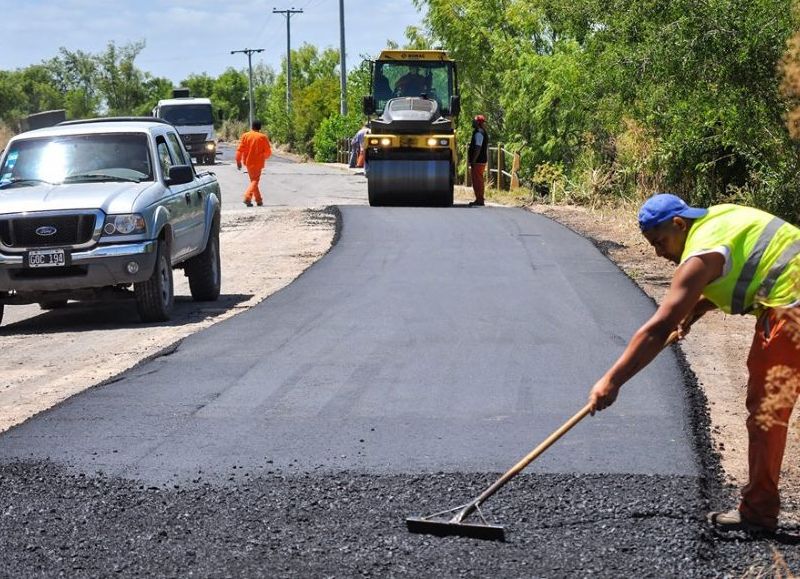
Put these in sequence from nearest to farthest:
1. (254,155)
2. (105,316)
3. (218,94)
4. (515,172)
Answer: (105,316)
(254,155)
(515,172)
(218,94)

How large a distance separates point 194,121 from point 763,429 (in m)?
47.3

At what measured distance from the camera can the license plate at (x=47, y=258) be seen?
38.2 ft

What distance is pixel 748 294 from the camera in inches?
203

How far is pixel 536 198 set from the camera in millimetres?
28844

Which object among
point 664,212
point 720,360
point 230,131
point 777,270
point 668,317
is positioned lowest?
point 230,131

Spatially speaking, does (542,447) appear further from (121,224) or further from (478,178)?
(478,178)

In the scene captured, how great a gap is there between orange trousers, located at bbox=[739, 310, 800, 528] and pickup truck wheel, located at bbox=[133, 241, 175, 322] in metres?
7.62

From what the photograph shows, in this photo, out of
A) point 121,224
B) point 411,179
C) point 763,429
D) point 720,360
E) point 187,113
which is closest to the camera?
point 763,429

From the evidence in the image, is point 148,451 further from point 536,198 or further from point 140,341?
point 536,198

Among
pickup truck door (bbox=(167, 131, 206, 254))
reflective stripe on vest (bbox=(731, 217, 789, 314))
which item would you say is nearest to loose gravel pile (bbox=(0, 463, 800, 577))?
reflective stripe on vest (bbox=(731, 217, 789, 314))

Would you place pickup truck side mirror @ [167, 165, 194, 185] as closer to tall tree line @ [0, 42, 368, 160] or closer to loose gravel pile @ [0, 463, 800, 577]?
loose gravel pile @ [0, 463, 800, 577]

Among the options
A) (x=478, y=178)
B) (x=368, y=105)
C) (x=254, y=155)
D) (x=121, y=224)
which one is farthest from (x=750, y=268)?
(x=254, y=155)

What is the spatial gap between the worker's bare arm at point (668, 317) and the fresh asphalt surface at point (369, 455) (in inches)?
29.2

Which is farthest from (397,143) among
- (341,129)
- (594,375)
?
(341,129)
